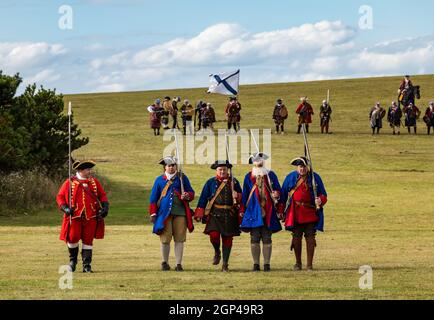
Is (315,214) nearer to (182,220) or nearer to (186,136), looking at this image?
(182,220)

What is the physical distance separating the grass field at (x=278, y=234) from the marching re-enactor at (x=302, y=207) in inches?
19.2

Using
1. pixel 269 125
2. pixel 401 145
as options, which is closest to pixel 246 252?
pixel 401 145

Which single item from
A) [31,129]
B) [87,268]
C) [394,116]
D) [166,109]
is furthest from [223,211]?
[394,116]

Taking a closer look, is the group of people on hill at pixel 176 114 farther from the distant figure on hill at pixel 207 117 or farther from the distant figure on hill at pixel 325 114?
the distant figure on hill at pixel 325 114

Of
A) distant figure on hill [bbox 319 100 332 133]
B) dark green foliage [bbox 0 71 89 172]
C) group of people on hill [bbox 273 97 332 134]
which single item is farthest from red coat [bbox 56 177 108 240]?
distant figure on hill [bbox 319 100 332 133]

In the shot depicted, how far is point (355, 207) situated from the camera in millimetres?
32844

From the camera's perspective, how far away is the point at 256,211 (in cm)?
1647

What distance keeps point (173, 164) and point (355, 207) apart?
16759 mm

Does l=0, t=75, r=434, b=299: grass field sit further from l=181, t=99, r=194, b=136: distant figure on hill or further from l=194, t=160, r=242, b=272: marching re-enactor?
l=181, t=99, r=194, b=136: distant figure on hill

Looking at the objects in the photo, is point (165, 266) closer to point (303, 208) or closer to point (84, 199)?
point (84, 199)

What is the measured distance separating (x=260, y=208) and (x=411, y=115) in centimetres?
4058

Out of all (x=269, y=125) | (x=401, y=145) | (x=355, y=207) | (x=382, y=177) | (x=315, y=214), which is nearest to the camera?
(x=315, y=214)

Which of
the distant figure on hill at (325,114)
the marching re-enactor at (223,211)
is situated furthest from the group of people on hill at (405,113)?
the marching re-enactor at (223,211)
